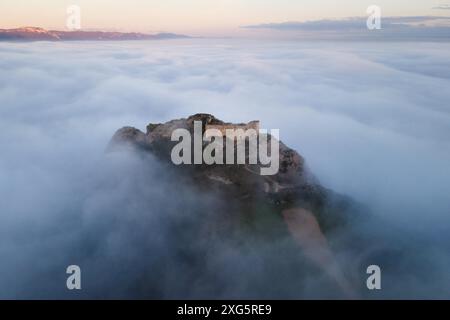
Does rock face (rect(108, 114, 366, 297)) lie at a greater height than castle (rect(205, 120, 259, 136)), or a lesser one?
lesser

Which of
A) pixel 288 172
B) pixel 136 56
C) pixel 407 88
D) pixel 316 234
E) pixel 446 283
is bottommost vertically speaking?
pixel 446 283

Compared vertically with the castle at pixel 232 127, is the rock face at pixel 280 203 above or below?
below

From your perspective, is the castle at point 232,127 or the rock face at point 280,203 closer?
the rock face at point 280,203

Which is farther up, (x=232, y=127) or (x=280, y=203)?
(x=232, y=127)

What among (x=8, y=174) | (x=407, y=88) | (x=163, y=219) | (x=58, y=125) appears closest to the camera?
(x=163, y=219)

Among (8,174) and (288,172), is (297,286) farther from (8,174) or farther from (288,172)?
(8,174)

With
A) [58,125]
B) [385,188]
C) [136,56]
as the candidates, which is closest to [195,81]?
[136,56]

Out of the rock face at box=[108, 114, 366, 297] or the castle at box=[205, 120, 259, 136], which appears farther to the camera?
the castle at box=[205, 120, 259, 136]

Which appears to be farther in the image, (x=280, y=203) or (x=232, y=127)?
(x=232, y=127)
